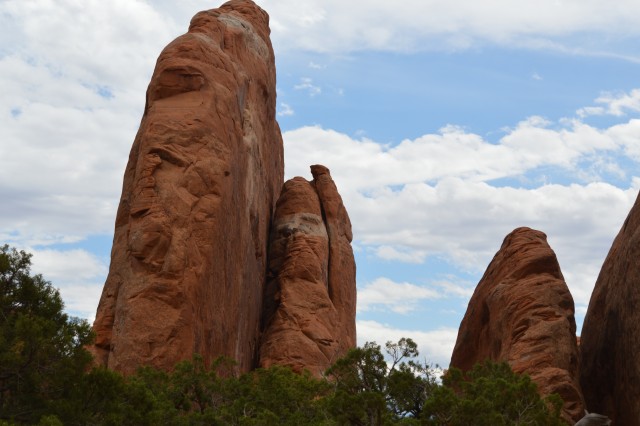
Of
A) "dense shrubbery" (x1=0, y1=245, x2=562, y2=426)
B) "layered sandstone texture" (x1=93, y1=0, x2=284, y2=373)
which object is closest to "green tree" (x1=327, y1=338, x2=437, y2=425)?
"dense shrubbery" (x1=0, y1=245, x2=562, y2=426)

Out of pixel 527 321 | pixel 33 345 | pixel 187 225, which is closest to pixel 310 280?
pixel 187 225

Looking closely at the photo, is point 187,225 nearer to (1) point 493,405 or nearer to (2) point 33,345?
(1) point 493,405

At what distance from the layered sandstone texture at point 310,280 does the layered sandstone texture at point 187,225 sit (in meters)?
2.11

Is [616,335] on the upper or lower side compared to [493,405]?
upper

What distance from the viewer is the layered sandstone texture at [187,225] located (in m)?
36.8

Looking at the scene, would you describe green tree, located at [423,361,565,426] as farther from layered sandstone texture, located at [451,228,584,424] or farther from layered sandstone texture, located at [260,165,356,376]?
layered sandstone texture, located at [260,165,356,376]

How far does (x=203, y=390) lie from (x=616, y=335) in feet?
45.6

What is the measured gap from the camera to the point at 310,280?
54.2 m

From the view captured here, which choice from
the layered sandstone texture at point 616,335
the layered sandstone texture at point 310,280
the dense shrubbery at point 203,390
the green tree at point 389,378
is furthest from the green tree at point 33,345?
the layered sandstone texture at point 310,280

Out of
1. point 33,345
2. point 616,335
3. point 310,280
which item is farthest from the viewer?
point 310,280

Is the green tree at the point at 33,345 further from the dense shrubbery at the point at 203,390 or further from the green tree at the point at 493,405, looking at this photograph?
the green tree at the point at 493,405

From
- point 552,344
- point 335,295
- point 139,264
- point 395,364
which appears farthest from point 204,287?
point 335,295

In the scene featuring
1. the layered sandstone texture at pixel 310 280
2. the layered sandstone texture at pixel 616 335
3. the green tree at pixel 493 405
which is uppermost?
the layered sandstone texture at pixel 310 280

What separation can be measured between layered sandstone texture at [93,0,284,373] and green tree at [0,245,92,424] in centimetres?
1313
